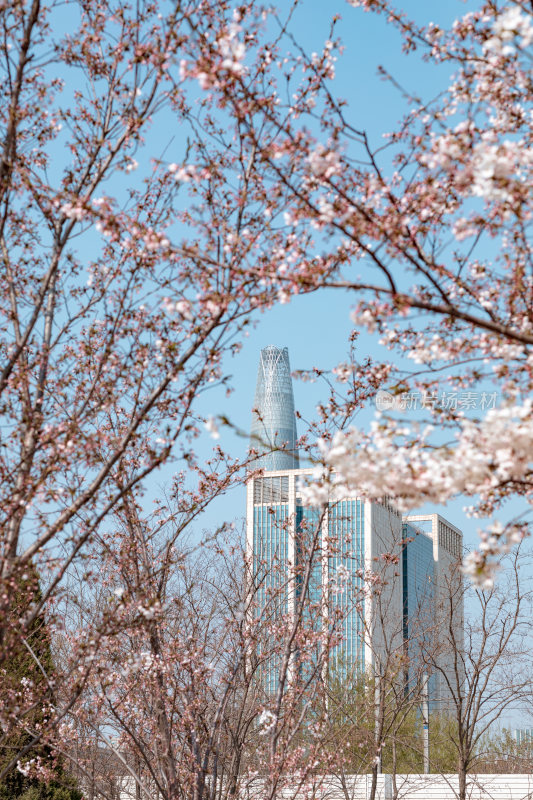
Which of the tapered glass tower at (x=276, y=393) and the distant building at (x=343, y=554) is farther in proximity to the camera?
the tapered glass tower at (x=276, y=393)

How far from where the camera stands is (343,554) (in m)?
6.38

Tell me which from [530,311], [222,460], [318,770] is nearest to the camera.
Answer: [530,311]

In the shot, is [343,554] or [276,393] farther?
[276,393]

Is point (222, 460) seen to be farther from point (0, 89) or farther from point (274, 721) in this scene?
point (0, 89)

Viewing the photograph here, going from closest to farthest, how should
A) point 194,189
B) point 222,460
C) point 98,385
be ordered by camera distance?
point 194,189, point 98,385, point 222,460

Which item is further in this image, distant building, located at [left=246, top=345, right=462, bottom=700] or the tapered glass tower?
the tapered glass tower

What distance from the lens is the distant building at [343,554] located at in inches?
266

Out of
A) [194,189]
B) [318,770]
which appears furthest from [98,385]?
[318,770]

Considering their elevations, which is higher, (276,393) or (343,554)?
(276,393)

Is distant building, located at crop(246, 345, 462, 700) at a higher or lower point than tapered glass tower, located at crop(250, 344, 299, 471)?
lower

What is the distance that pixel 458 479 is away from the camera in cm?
254

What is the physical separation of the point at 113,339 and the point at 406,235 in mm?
1412

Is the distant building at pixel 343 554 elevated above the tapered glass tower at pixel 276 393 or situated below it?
below

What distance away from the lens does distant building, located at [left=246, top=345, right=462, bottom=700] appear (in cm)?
677
